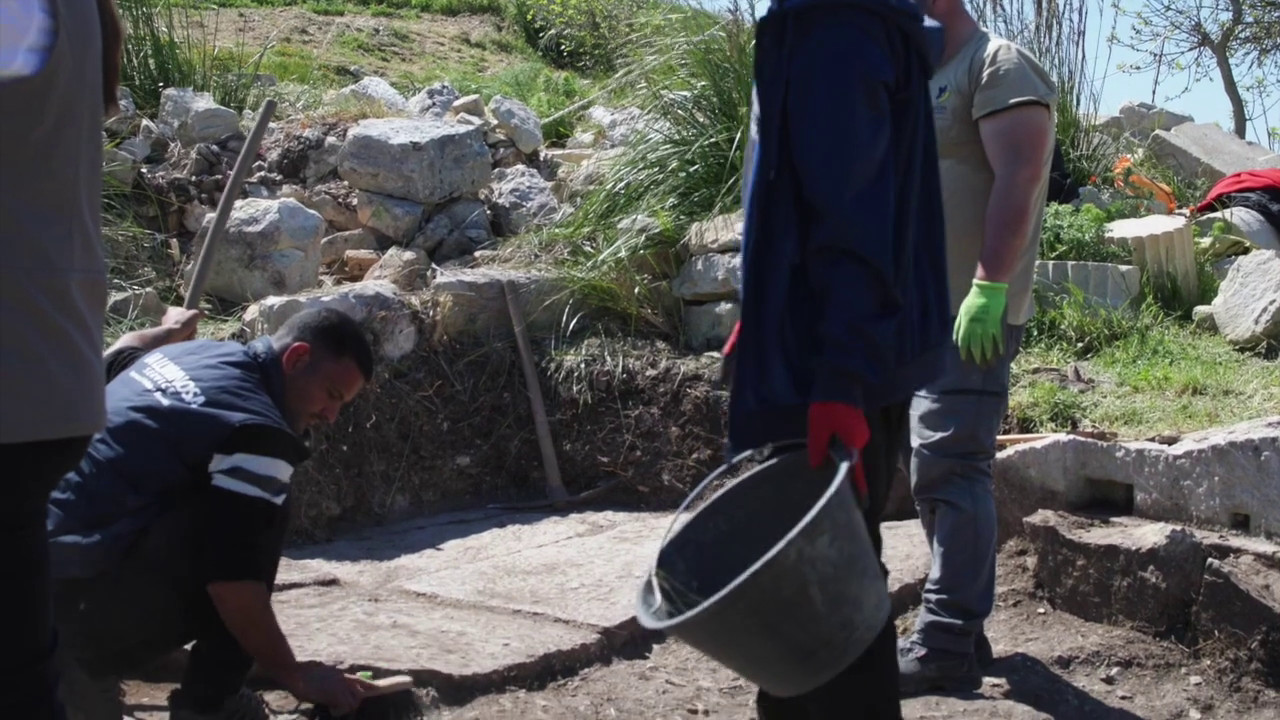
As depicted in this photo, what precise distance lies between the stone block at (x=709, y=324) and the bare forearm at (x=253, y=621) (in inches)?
115

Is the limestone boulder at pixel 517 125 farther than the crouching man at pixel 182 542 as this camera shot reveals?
Yes

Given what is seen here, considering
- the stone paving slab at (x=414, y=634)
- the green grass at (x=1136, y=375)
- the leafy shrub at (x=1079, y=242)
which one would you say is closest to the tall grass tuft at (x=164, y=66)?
the stone paving slab at (x=414, y=634)

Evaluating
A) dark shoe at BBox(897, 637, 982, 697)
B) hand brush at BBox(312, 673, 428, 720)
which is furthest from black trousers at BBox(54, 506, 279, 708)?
dark shoe at BBox(897, 637, 982, 697)

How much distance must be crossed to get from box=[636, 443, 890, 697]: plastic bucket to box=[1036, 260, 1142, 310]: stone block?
3.85 m

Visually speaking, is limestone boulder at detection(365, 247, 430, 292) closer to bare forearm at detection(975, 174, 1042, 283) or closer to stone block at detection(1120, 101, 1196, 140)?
bare forearm at detection(975, 174, 1042, 283)

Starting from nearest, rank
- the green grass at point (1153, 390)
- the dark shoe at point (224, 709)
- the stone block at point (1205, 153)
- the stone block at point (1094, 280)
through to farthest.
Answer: the dark shoe at point (224, 709)
the green grass at point (1153, 390)
the stone block at point (1094, 280)
the stone block at point (1205, 153)

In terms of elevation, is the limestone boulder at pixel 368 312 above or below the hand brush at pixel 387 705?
above

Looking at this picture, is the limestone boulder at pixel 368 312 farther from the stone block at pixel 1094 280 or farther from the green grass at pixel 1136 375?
the stone block at pixel 1094 280

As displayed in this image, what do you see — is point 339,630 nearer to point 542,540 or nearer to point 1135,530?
point 542,540

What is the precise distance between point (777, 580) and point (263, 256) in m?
4.14

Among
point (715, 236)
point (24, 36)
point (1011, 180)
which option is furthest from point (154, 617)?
point (715, 236)

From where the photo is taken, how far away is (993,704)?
10.9 ft

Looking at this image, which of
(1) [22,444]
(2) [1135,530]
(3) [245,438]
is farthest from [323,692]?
(2) [1135,530]

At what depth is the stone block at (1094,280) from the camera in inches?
232
